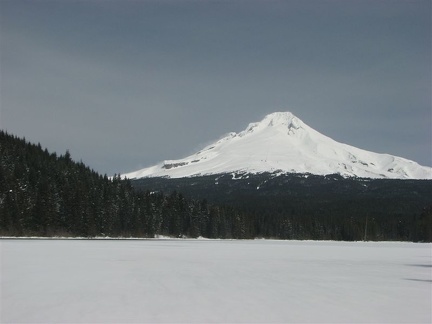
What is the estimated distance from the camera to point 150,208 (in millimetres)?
122688

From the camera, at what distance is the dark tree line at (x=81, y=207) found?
89750mm

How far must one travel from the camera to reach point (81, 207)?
9844 cm

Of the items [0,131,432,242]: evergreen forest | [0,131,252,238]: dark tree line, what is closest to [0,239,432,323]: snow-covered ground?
[0,131,252,238]: dark tree line

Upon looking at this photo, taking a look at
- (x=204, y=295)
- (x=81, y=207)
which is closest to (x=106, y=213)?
(x=81, y=207)

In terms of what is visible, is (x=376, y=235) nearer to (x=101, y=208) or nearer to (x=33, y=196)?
(x=101, y=208)

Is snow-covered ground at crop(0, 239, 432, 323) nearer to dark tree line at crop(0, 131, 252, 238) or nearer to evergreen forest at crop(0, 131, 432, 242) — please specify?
dark tree line at crop(0, 131, 252, 238)

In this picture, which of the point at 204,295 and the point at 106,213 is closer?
the point at 204,295

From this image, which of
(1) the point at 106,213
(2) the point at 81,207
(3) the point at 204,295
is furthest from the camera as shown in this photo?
(1) the point at 106,213

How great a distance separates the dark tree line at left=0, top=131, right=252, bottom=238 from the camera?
89.8 metres

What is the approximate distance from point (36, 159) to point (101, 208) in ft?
79.7

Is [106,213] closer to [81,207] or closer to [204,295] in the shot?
[81,207]

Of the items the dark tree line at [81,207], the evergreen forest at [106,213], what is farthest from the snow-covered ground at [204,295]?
the evergreen forest at [106,213]

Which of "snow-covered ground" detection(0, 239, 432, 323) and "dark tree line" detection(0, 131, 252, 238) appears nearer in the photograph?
"snow-covered ground" detection(0, 239, 432, 323)

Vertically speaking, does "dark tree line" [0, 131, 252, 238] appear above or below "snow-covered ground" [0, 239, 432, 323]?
above
